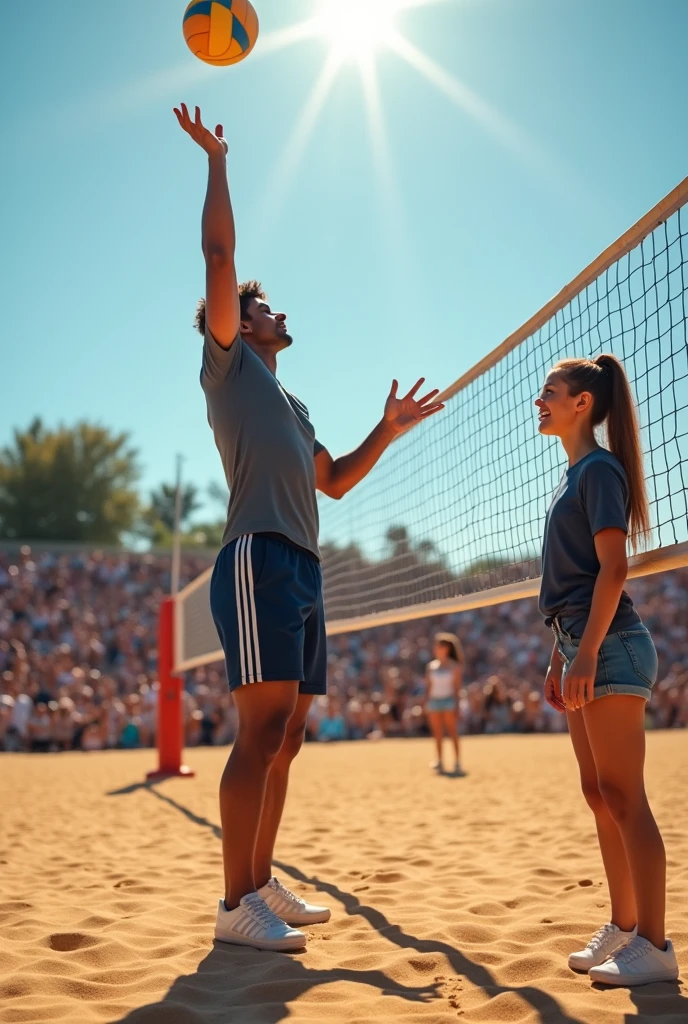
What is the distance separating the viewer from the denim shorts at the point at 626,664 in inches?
98.8

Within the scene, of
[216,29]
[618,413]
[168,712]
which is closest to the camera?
[618,413]

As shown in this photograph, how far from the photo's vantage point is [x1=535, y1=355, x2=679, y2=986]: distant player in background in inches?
97.9

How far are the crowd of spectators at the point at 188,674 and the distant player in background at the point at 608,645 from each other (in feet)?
48.4

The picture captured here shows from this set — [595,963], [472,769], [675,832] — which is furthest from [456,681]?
[595,963]

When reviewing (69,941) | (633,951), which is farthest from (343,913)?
(633,951)

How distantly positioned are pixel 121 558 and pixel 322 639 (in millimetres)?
21651

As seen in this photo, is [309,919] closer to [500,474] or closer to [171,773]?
[500,474]

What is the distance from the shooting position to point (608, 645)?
8.43 ft

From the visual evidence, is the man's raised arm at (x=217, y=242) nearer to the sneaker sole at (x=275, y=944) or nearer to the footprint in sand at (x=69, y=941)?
the sneaker sole at (x=275, y=944)

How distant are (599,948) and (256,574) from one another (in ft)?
4.70

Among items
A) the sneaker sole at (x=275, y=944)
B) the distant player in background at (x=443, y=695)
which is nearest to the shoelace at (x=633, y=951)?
the sneaker sole at (x=275, y=944)

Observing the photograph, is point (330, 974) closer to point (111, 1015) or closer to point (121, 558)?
point (111, 1015)

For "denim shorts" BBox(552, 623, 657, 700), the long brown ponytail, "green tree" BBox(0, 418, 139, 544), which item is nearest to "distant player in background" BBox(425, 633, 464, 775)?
the long brown ponytail

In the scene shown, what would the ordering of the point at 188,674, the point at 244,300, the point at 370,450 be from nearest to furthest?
the point at 244,300 → the point at 370,450 → the point at 188,674
